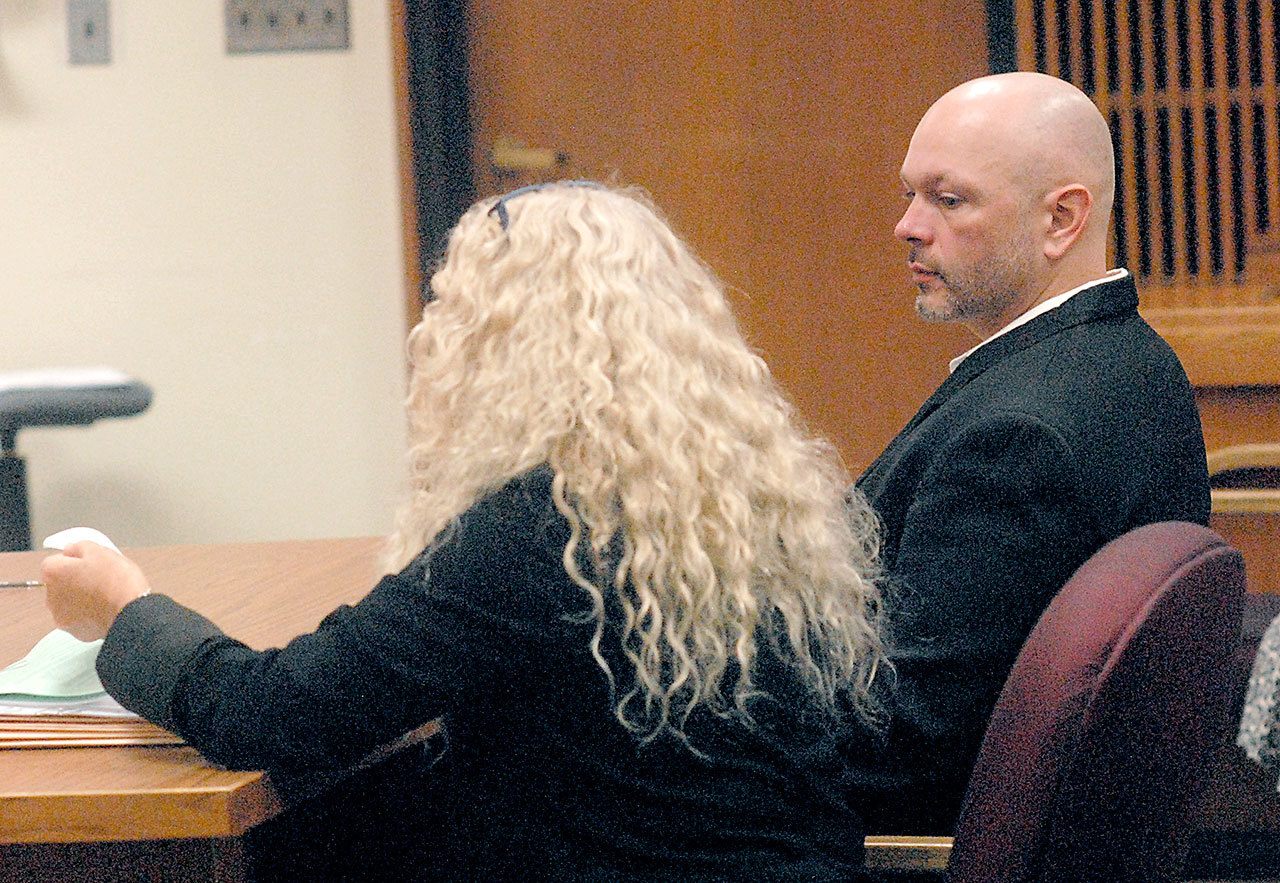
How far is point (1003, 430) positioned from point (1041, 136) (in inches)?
18.9

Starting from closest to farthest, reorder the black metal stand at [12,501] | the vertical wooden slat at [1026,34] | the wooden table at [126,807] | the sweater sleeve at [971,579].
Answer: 1. the wooden table at [126,807]
2. the sweater sleeve at [971,579]
3. the vertical wooden slat at [1026,34]
4. the black metal stand at [12,501]

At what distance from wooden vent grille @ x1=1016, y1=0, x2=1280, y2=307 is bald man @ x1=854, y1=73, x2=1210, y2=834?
4.14ft

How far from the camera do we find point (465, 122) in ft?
10.6

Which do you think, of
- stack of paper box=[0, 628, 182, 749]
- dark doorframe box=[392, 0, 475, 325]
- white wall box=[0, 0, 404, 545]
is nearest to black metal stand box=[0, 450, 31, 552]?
white wall box=[0, 0, 404, 545]

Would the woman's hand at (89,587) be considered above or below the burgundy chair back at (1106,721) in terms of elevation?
above

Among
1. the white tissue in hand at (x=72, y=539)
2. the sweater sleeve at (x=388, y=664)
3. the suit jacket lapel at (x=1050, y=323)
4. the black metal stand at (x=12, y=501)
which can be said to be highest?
the suit jacket lapel at (x=1050, y=323)

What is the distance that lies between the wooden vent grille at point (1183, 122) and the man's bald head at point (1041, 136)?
50.2 inches

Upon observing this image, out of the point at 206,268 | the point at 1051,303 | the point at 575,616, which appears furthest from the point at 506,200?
the point at 206,268

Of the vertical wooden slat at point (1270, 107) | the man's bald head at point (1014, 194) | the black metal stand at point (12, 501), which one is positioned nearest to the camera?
the man's bald head at point (1014, 194)

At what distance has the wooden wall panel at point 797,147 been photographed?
307 centimetres

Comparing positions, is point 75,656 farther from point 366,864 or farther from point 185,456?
point 185,456

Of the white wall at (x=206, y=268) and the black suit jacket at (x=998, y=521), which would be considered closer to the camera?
the black suit jacket at (x=998, y=521)

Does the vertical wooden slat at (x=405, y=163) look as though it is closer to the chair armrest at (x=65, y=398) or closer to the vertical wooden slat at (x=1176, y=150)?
the chair armrest at (x=65, y=398)

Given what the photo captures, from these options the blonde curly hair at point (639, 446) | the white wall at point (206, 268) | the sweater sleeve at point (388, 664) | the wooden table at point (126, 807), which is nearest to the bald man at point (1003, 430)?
the blonde curly hair at point (639, 446)
